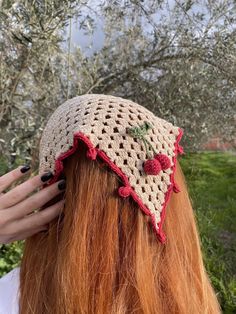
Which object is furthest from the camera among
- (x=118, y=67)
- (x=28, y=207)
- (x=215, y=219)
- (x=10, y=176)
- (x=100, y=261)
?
(x=215, y=219)

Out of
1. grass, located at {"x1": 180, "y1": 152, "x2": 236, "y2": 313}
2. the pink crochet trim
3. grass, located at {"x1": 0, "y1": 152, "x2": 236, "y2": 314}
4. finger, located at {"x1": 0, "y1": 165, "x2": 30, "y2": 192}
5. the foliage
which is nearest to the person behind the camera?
the pink crochet trim

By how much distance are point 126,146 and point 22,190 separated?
1.18ft

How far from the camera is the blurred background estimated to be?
3.03 m

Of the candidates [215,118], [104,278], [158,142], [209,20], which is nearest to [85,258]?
[104,278]

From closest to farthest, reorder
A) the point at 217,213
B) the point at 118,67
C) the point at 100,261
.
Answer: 1. the point at 100,261
2. the point at 118,67
3. the point at 217,213

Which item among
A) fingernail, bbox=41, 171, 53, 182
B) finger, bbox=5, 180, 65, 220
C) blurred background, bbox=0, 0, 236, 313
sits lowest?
finger, bbox=5, 180, 65, 220

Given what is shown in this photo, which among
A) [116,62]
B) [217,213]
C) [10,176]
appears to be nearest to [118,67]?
[116,62]

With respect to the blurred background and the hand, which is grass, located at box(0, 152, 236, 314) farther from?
the hand

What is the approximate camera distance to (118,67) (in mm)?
4164

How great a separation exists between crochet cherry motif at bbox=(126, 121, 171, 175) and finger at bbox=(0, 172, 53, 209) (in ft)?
0.95

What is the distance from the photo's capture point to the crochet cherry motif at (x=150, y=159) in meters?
1.35

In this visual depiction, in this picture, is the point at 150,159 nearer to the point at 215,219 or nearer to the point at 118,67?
the point at 118,67

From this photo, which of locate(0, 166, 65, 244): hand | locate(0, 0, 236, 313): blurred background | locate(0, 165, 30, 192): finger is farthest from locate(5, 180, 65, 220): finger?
locate(0, 0, 236, 313): blurred background

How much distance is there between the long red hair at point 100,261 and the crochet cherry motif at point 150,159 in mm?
109
